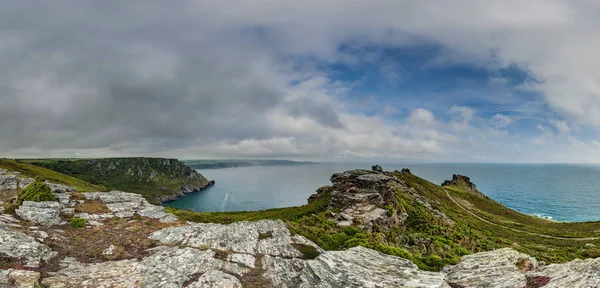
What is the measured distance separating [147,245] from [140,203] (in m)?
21.2

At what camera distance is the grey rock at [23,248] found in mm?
18594

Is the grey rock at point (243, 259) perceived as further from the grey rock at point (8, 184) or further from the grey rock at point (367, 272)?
the grey rock at point (8, 184)

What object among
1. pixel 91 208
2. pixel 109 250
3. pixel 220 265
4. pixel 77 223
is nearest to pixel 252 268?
pixel 220 265

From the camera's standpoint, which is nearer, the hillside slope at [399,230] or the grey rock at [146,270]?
the grey rock at [146,270]

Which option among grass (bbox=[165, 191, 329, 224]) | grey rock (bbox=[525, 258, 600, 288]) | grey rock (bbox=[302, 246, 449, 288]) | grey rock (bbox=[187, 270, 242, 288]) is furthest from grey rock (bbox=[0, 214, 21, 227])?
grey rock (bbox=[525, 258, 600, 288])

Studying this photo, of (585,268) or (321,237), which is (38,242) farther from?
(585,268)

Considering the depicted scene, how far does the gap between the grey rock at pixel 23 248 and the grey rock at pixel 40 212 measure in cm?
691

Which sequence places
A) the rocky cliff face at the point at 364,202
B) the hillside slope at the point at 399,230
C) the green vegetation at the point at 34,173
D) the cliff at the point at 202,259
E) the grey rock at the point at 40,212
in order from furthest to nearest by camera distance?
the green vegetation at the point at 34,173 < the rocky cliff face at the point at 364,202 < the hillside slope at the point at 399,230 < the grey rock at the point at 40,212 < the cliff at the point at 202,259

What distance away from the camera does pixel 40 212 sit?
29109mm

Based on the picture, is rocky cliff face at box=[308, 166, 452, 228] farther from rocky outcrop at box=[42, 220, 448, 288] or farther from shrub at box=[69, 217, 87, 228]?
shrub at box=[69, 217, 87, 228]

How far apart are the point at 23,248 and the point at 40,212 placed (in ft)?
41.1

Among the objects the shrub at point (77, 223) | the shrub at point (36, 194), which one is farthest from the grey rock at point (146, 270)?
the shrub at point (36, 194)

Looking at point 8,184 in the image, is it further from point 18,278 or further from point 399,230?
point 399,230

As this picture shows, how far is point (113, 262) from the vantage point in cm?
2062
